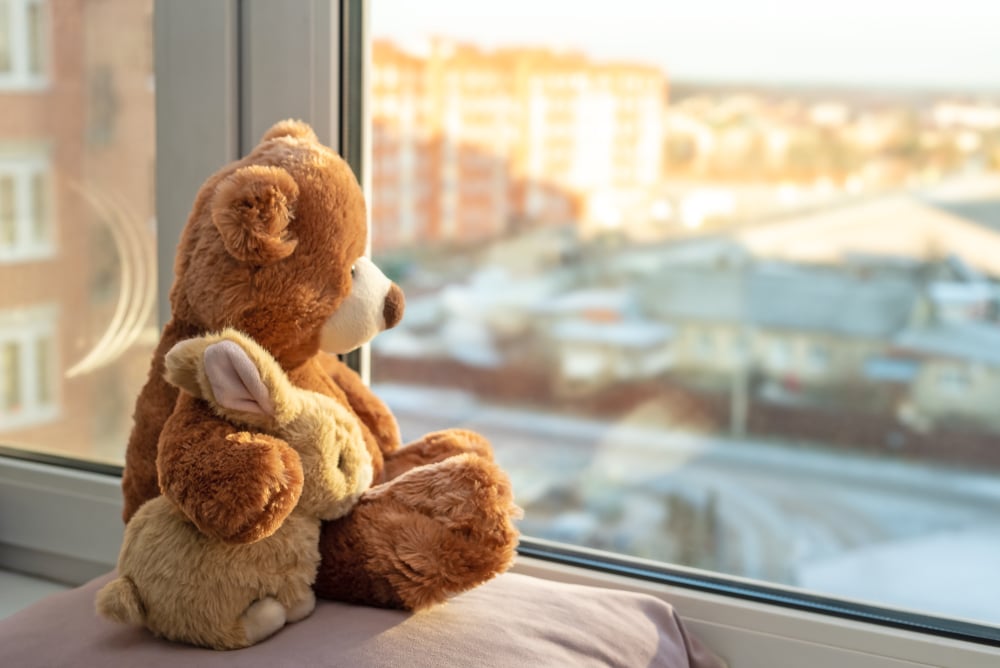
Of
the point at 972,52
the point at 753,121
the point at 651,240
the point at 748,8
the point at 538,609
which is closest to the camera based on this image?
the point at 538,609

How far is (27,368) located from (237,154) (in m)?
0.49

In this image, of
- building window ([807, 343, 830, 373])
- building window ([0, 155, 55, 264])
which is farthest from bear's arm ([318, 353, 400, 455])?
building window ([807, 343, 830, 373])

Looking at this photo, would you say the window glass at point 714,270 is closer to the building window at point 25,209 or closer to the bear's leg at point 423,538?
the bear's leg at point 423,538

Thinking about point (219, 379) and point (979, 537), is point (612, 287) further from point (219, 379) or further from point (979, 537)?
point (219, 379)

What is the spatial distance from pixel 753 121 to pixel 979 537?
0.64m

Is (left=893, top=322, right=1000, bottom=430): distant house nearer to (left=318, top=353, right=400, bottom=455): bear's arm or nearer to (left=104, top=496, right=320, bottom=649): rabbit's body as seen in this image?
(left=318, top=353, right=400, bottom=455): bear's arm

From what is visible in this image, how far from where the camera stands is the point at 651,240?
1.46 metres

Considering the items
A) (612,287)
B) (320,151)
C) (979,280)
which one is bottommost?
(612,287)

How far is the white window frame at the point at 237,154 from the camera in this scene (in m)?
0.79

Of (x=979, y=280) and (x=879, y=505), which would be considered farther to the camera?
A: (x=879, y=505)

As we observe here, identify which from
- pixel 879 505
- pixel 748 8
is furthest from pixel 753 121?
pixel 879 505

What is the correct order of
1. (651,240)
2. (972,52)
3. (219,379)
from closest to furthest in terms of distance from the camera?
(219,379) → (972,52) → (651,240)

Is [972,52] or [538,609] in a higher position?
[972,52]

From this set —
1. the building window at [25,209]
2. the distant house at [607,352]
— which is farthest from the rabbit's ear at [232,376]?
the distant house at [607,352]
